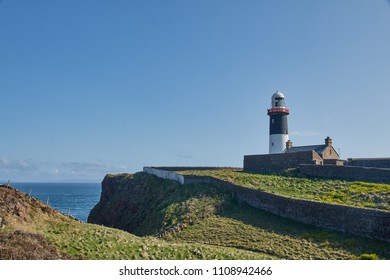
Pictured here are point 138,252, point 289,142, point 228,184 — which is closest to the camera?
point 138,252

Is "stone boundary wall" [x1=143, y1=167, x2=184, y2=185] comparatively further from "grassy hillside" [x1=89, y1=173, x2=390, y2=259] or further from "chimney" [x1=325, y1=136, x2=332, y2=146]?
"chimney" [x1=325, y1=136, x2=332, y2=146]

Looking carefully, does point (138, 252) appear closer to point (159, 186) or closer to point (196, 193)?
point (196, 193)

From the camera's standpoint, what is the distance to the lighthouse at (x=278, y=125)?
60281 mm

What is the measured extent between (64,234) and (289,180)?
26125 millimetres

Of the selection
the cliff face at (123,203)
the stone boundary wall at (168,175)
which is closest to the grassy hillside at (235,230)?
the stone boundary wall at (168,175)

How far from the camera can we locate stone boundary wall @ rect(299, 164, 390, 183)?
37406mm

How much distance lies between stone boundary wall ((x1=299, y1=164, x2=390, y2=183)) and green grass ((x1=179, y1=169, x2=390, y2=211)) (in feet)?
5.96

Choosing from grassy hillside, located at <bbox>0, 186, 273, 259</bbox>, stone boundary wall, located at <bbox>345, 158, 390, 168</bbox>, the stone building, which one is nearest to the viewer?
grassy hillside, located at <bbox>0, 186, 273, 259</bbox>

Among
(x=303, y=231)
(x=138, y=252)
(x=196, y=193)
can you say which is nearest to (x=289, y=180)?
(x=196, y=193)

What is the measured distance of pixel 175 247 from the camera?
2252cm

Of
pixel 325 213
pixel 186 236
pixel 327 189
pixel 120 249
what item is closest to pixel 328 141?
pixel 327 189

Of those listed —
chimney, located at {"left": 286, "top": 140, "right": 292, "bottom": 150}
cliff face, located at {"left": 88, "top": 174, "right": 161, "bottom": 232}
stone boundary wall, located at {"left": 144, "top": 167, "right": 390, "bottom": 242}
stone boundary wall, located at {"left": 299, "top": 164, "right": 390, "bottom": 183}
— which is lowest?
cliff face, located at {"left": 88, "top": 174, "right": 161, "bottom": 232}

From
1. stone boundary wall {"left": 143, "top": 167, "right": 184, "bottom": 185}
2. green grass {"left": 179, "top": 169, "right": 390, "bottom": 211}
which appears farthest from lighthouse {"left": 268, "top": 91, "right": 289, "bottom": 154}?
stone boundary wall {"left": 143, "top": 167, "right": 184, "bottom": 185}

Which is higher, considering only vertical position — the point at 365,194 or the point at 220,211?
the point at 365,194
